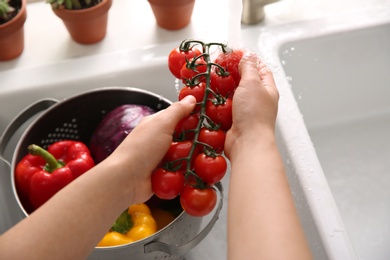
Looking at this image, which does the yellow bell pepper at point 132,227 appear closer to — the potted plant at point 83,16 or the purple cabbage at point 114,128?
the purple cabbage at point 114,128

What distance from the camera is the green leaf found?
79 cm

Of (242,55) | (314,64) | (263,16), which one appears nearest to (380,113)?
(314,64)

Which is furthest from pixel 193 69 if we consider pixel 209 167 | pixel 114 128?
pixel 114 128

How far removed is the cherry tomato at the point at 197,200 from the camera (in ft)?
1.92

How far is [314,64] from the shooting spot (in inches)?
38.6

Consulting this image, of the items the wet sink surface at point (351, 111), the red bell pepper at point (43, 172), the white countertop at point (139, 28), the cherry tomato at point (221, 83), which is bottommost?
the wet sink surface at point (351, 111)

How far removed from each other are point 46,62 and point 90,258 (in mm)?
405

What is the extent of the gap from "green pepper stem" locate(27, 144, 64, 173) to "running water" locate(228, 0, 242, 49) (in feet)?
1.13

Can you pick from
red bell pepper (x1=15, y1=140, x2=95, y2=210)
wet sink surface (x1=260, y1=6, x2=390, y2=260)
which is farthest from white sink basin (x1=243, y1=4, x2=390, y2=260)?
red bell pepper (x1=15, y1=140, x2=95, y2=210)

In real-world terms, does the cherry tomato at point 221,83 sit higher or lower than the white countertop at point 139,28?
higher

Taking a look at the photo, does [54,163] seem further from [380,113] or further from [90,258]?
[380,113]

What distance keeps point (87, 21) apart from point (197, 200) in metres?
0.48

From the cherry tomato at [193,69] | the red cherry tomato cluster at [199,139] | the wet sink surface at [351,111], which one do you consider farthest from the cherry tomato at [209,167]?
the wet sink surface at [351,111]

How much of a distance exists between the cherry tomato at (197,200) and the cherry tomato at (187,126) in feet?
0.21
